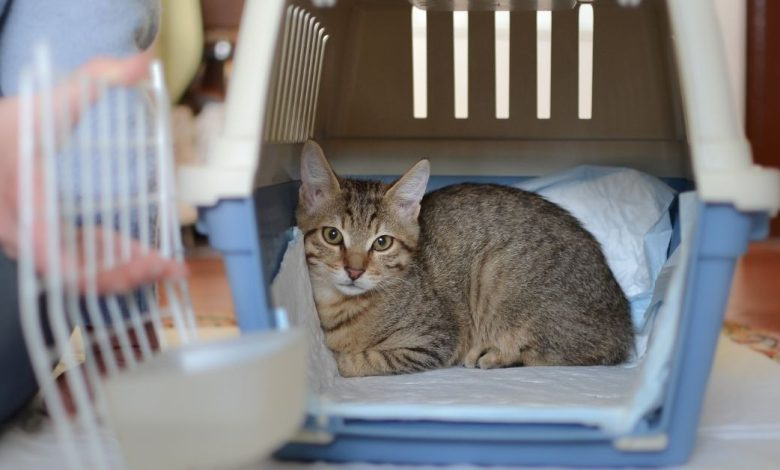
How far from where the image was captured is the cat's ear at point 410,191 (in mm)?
1507

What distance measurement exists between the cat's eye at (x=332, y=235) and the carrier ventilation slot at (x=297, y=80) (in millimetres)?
178

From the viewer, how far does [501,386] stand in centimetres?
132

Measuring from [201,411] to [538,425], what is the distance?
0.54 m

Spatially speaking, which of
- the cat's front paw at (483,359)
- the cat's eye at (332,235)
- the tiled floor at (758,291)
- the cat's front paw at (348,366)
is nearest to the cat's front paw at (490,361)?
the cat's front paw at (483,359)

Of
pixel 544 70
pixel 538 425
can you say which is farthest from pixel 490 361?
pixel 544 70

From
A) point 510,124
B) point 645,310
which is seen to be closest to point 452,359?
point 645,310

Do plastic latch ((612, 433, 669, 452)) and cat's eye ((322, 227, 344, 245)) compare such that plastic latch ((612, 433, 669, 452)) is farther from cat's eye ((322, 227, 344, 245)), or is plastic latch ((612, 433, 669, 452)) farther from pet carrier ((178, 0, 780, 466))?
cat's eye ((322, 227, 344, 245))

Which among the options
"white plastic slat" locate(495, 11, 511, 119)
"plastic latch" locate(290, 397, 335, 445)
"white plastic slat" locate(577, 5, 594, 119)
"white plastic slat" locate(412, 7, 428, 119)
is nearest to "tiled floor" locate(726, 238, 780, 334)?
"white plastic slat" locate(577, 5, 594, 119)

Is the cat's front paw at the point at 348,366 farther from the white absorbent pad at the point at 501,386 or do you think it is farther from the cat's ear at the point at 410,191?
the cat's ear at the point at 410,191

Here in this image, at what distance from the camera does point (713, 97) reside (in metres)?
0.99

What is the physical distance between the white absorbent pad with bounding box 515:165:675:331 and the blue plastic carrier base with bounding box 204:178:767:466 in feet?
2.05

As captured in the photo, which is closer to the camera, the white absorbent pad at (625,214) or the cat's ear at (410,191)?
the cat's ear at (410,191)

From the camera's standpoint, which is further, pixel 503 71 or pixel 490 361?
pixel 503 71

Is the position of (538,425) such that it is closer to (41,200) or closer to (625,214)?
(41,200)
